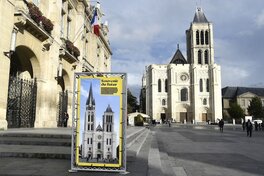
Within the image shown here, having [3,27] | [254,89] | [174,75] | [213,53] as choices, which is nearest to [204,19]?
[213,53]

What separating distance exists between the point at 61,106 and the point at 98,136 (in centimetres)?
1787

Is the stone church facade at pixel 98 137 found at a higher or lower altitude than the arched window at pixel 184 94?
lower

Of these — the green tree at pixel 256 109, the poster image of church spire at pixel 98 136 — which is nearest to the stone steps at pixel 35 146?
the poster image of church spire at pixel 98 136

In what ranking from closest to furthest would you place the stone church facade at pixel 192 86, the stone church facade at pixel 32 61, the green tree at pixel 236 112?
the stone church facade at pixel 32 61
the green tree at pixel 236 112
the stone church facade at pixel 192 86

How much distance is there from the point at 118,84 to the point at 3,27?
929 cm

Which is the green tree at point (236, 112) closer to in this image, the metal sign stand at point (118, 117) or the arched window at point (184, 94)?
the arched window at point (184, 94)

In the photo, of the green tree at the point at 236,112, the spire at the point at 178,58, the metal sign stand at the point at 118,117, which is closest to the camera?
the metal sign stand at the point at 118,117

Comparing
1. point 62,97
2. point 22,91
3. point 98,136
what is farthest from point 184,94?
point 98,136

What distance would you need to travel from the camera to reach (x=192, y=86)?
105m

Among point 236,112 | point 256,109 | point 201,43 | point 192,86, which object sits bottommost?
point 236,112

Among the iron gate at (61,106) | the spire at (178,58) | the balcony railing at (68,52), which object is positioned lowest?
the iron gate at (61,106)

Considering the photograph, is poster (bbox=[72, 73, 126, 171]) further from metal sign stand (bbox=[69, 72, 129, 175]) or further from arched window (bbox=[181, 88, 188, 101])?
arched window (bbox=[181, 88, 188, 101])

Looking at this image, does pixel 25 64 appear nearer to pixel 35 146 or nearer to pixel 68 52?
pixel 68 52

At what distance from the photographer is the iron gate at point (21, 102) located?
16656 mm
